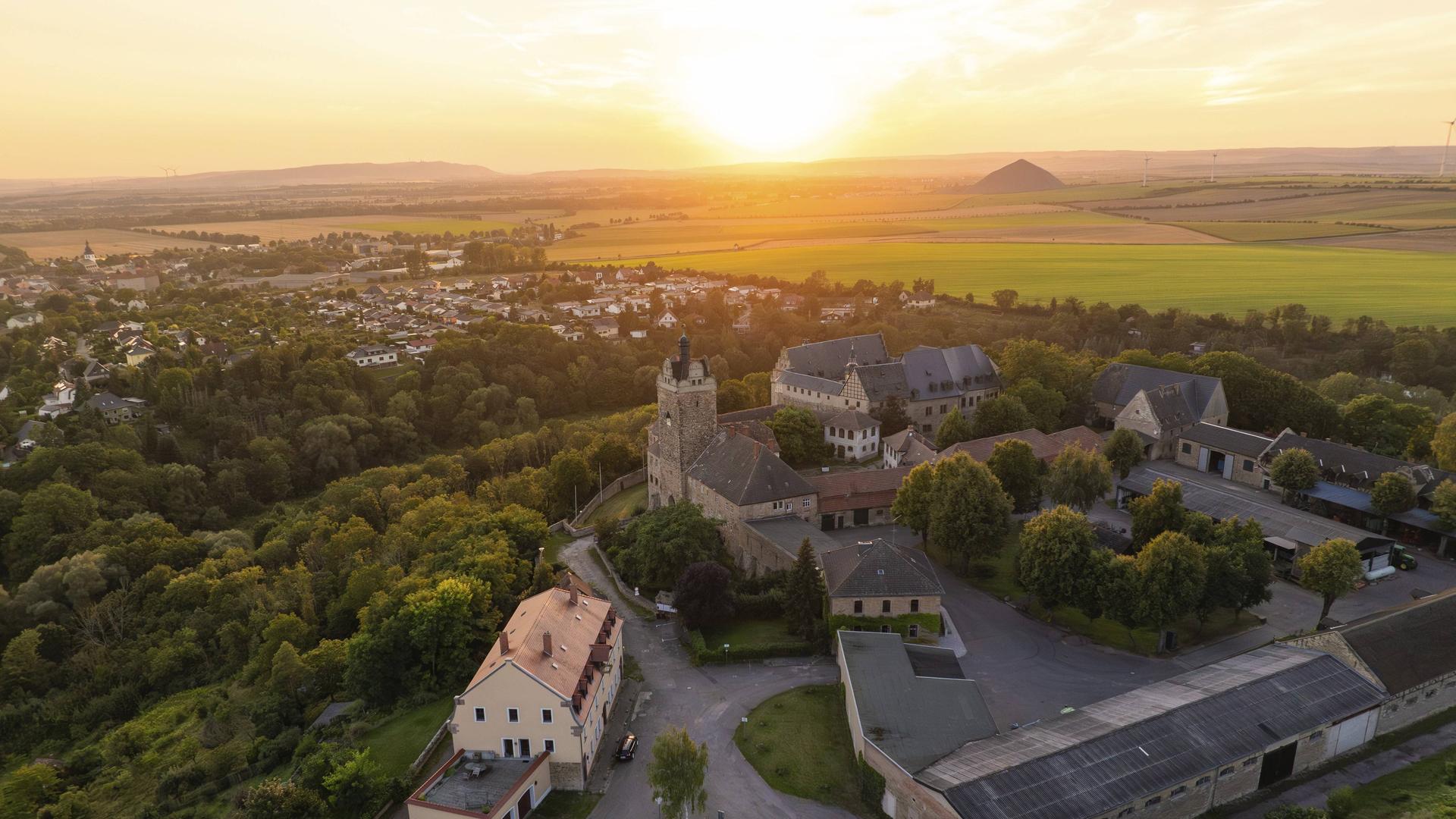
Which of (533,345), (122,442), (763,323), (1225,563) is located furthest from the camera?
(763,323)

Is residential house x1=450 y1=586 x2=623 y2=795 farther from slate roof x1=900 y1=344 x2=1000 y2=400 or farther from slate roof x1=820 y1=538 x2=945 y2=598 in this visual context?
slate roof x1=900 y1=344 x2=1000 y2=400

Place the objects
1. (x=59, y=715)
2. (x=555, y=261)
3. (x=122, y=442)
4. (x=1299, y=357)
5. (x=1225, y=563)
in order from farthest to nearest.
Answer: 1. (x=555, y=261)
2. (x=1299, y=357)
3. (x=122, y=442)
4. (x=59, y=715)
5. (x=1225, y=563)

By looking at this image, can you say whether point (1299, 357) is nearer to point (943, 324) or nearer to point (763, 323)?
point (943, 324)

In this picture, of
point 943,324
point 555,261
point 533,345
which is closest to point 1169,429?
point 943,324

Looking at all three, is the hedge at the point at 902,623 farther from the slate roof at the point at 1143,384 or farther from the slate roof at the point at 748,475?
Result: the slate roof at the point at 1143,384

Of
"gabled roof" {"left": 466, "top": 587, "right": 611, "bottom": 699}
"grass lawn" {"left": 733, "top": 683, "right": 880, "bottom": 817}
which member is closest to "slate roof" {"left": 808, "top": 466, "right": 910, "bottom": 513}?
"grass lawn" {"left": 733, "top": 683, "right": 880, "bottom": 817}

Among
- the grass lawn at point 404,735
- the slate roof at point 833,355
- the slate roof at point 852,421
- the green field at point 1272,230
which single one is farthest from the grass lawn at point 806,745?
the green field at point 1272,230

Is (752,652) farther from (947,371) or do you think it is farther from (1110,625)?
(947,371)

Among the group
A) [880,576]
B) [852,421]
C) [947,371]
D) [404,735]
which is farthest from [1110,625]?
[947,371]
